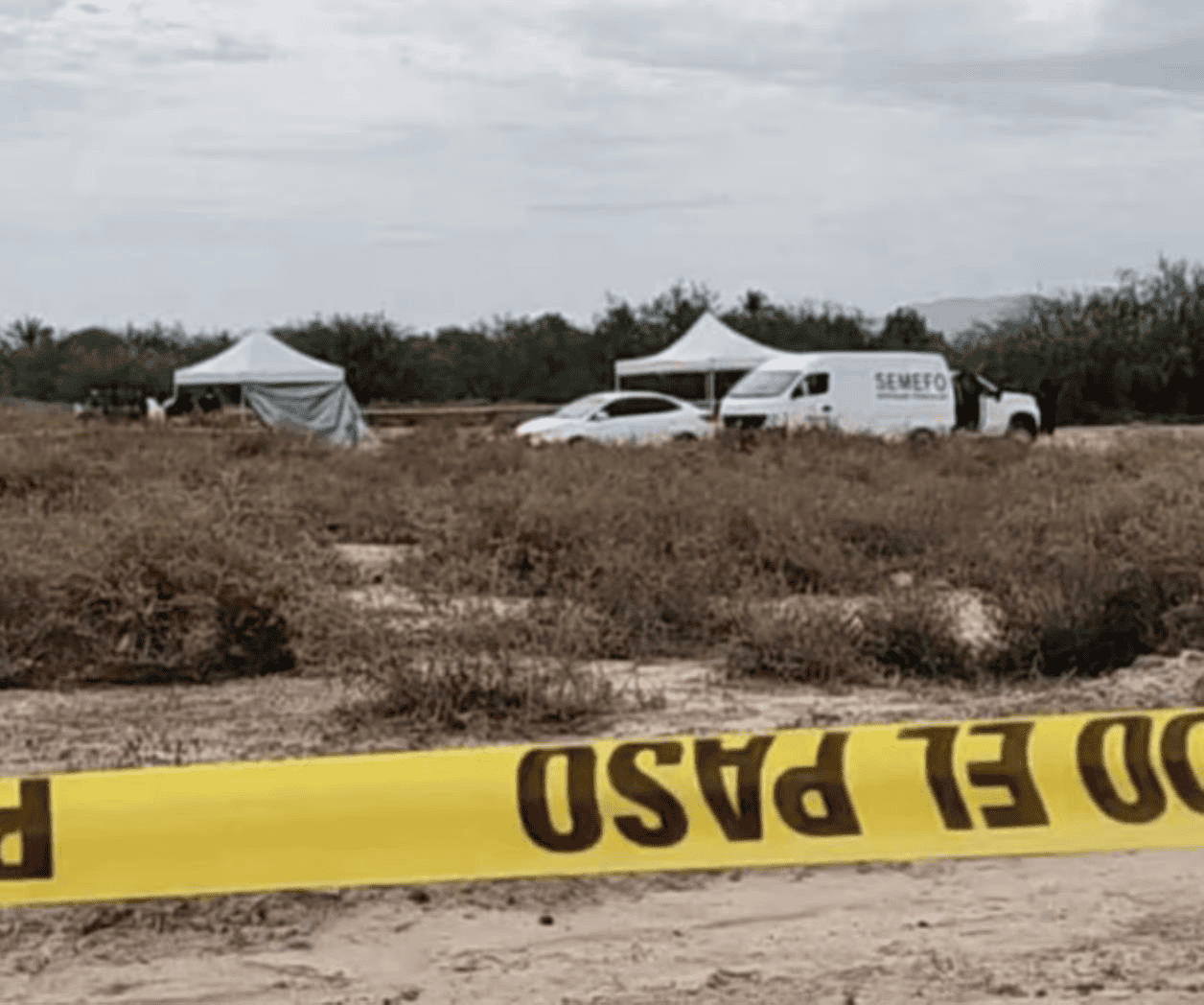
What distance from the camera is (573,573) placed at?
12977 mm

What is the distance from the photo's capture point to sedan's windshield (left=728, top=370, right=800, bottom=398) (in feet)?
109

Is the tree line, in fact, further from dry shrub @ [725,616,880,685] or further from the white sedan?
dry shrub @ [725,616,880,685]

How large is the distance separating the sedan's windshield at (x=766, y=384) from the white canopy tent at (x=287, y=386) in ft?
21.9

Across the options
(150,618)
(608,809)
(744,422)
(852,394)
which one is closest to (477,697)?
(150,618)

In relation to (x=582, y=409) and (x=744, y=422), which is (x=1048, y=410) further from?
(x=582, y=409)

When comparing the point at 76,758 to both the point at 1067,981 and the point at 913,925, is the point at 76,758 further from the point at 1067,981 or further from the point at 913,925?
the point at 1067,981

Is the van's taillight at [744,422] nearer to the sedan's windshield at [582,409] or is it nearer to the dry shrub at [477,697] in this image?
the sedan's windshield at [582,409]

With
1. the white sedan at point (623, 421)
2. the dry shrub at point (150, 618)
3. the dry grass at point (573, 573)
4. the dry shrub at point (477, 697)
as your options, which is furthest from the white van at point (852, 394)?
the dry shrub at point (477, 697)

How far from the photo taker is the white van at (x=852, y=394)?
108 ft

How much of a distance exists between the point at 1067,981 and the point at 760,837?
4.99ft

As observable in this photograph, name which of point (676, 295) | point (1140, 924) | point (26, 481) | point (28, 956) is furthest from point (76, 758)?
point (676, 295)

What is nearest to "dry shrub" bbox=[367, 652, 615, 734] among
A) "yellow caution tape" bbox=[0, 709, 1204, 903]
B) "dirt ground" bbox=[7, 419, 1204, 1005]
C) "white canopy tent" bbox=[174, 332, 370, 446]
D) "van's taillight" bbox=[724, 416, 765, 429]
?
"dirt ground" bbox=[7, 419, 1204, 1005]

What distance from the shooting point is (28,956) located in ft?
17.8

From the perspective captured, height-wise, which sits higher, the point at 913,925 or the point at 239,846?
the point at 239,846
